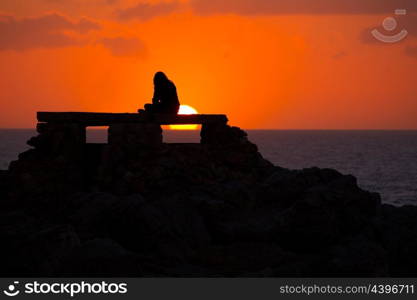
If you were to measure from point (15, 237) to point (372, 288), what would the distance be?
672cm

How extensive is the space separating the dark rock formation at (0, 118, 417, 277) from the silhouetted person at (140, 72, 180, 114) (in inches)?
40.2

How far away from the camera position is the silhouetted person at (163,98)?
19938 millimetres

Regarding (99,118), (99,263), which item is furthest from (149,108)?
(99,263)

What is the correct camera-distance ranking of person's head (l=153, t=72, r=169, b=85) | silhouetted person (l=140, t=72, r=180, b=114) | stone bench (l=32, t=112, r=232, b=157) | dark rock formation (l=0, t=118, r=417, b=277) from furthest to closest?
person's head (l=153, t=72, r=169, b=85) → silhouetted person (l=140, t=72, r=180, b=114) → stone bench (l=32, t=112, r=232, b=157) → dark rock formation (l=0, t=118, r=417, b=277)

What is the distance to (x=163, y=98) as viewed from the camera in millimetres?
19969

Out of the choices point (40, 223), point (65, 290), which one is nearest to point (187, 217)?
point (40, 223)

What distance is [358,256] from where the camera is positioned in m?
15.2

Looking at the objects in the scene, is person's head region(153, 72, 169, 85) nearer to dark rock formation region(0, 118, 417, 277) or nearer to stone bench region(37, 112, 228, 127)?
stone bench region(37, 112, 228, 127)

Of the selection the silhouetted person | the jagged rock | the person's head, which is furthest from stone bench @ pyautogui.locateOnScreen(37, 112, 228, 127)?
the jagged rock

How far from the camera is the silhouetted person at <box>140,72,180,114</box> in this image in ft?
65.4

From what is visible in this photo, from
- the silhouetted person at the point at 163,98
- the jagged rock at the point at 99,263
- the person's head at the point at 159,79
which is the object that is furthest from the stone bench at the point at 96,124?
the jagged rock at the point at 99,263

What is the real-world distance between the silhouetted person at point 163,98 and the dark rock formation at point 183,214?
1021mm

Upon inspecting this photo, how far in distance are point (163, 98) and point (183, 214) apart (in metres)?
4.55

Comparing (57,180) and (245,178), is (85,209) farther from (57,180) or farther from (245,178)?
(245,178)
